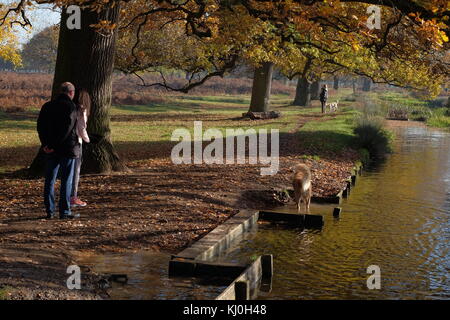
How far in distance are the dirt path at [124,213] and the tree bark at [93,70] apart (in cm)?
69

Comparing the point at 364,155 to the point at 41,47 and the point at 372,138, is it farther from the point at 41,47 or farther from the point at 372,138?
the point at 41,47

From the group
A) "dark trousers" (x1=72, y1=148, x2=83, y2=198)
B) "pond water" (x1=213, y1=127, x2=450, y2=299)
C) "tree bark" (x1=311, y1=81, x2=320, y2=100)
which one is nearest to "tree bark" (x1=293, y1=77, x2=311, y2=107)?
"tree bark" (x1=311, y1=81, x2=320, y2=100)

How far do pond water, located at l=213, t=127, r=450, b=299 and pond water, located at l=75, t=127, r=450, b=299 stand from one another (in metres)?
0.01

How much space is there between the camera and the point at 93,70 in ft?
50.6

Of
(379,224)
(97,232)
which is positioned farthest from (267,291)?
(379,224)

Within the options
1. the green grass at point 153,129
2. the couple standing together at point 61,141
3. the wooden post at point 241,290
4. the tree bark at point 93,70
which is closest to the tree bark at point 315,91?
the green grass at point 153,129

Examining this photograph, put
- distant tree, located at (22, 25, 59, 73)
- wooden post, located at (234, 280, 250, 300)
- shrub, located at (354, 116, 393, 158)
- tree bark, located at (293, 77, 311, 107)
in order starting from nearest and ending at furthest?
wooden post, located at (234, 280, 250, 300), shrub, located at (354, 116, 393, 158), tree bark, located at (293, 77, 311, 107), distant tree, located at (22, 25, 59, 73)

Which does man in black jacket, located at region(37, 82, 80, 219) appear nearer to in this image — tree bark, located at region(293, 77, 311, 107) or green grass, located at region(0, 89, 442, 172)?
green grass, located at region(0, 89, 442, 172)

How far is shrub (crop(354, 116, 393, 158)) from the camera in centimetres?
2566

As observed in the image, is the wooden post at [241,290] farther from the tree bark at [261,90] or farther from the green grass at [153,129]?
the tree bark at [261,90]

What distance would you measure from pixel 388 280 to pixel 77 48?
9295 millimetres

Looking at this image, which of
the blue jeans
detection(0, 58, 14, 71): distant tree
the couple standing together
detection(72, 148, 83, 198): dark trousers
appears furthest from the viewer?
detection(0, 58, 14, 71): distant tree

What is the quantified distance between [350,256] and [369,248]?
0.68m
